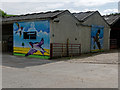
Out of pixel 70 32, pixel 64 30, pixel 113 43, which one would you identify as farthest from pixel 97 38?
pixel 64 30

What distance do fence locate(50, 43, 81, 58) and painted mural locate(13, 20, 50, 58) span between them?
432 millimetres

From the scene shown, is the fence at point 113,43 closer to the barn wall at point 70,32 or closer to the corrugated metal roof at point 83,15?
the barn wall at point 70,32

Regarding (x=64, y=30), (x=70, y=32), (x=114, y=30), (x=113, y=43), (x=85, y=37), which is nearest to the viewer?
(x=64, y=30)

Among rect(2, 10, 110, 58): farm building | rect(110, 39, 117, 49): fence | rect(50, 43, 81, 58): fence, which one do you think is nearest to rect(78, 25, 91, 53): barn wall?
rect(2, 10, 110, 58): farm building

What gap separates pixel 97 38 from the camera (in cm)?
2000

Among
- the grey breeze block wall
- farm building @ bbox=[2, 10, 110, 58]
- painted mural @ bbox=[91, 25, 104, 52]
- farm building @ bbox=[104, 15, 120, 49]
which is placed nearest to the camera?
farm building @ bbox=[2, 10, 110, 58]

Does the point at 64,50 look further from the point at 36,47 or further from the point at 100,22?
the point at 100,22

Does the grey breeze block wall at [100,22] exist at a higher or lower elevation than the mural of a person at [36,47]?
higher

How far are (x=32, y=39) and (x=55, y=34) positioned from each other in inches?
91.2

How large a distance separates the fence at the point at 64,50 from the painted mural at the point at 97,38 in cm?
279

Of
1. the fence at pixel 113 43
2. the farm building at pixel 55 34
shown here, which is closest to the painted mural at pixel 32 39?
the farm building at pixel 55 34

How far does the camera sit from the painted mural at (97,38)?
1936 cm

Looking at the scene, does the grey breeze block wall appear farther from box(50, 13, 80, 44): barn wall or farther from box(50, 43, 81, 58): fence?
box(50, 43, 81, 58): fence

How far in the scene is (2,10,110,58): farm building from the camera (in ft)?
47.1
